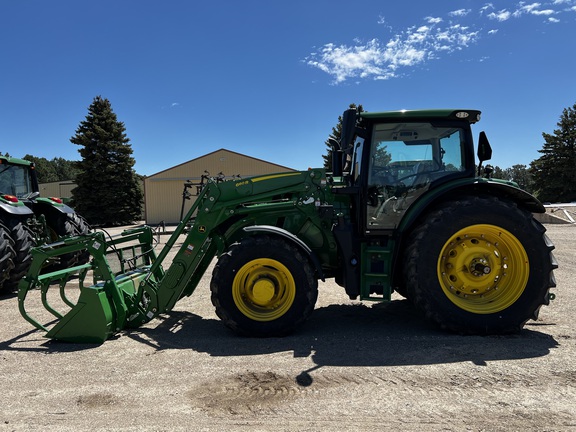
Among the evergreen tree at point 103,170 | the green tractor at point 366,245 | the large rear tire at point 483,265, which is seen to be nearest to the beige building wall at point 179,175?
the evergreen tree at point 103,170

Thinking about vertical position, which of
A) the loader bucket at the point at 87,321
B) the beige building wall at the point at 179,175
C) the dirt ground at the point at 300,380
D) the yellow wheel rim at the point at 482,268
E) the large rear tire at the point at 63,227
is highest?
the beige building wall at the point at 179,175

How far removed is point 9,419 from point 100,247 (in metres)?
2.09

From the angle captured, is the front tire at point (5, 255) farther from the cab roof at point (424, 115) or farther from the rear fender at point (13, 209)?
the cab roof at point (424, 115)

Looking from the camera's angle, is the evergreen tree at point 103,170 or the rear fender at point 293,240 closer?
the rear fender at point 293,240

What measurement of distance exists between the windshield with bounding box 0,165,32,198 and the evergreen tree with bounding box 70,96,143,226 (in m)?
22.7

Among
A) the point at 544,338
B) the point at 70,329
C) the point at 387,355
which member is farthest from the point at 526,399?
the point at 70,329

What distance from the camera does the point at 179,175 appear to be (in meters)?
29.5

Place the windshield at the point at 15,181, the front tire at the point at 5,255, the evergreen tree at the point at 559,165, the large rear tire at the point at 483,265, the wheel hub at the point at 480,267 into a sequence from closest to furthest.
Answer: the large rear tire at the point at 483,265 < the wheel hub at the point at 480,267 < the front tire at the point at 5,255 < the windshield at the point at 15,181 < the evergreen tree at the point at 559,165

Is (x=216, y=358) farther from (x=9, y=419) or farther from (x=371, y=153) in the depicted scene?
(x=371, y=153)

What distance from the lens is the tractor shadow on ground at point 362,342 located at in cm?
362

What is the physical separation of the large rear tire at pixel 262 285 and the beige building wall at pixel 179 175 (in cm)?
2513

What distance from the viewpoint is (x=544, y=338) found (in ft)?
13.2

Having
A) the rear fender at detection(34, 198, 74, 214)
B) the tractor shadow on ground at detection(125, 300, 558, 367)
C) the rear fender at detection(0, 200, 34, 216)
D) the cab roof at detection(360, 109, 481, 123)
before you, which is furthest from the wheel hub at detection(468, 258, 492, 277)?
the rear fender at detection(34, 198, 74, 214)

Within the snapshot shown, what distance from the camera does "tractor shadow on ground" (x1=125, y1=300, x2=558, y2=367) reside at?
11.9 feet
